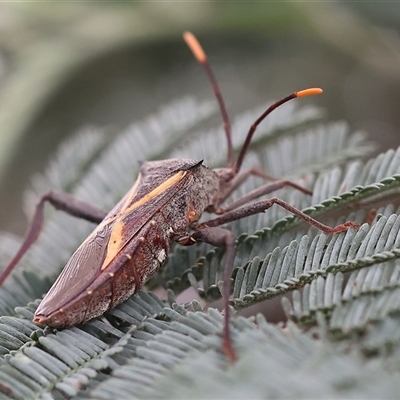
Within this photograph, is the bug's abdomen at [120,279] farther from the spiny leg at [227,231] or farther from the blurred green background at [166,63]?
the blurred green background at [166,63]

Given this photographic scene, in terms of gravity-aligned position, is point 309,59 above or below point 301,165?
above

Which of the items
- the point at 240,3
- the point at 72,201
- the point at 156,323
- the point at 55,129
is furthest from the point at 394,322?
the point at 55,129

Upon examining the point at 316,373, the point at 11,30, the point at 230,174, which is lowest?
the point at 316,373

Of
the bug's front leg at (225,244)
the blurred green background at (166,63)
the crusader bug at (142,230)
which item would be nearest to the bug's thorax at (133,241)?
the crusader bug at (142,230)

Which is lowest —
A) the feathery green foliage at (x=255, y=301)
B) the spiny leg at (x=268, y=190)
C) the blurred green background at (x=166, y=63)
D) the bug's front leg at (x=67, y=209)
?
the feathery green foliage at (x=255, y=301)

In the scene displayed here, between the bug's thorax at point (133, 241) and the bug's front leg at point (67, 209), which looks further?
the bug's front leg at point (67, 209)

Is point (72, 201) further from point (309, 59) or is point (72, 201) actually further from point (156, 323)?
point (309, 59)

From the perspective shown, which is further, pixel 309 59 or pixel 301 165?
pixel 309 59
